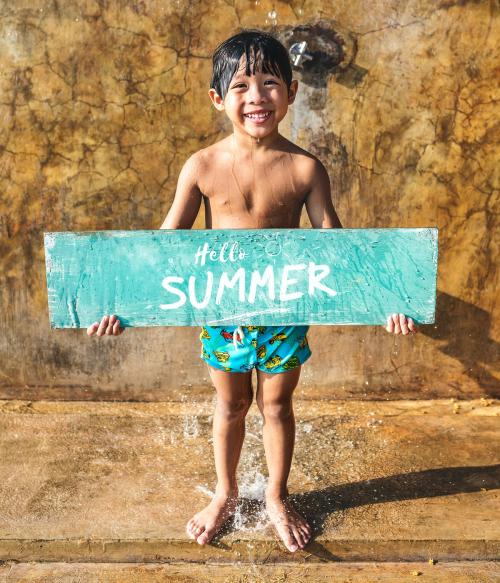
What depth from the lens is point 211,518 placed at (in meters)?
2.47

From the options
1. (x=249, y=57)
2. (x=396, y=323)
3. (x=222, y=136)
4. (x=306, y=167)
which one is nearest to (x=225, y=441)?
(x=396, y=323)

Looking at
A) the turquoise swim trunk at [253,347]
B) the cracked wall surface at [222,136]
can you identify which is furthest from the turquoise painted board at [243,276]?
the cracked wall surface at [222,136]

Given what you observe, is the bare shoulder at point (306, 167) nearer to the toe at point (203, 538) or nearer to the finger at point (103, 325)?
the finger at point (103, 325)

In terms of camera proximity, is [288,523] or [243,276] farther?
[288,523]

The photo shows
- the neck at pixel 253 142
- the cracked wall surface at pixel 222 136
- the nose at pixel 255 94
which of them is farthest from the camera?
the cracked wall surface at pixel 222 136

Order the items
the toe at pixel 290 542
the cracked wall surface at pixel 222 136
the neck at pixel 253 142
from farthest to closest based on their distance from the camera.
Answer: the cracked wall surface at pixel 222 136, the toe at pixel 290 542, the neck at pixel 253 142

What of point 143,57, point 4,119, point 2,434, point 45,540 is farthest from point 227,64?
point 2,434

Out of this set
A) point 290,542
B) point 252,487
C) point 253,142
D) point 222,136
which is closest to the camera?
point 253,142

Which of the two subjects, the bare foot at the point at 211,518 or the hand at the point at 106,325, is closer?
the hand at the point at 106,325

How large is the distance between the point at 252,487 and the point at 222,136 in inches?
64.9

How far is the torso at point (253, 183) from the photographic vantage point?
2205 mm

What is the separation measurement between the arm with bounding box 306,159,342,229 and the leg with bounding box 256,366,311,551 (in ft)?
1.71

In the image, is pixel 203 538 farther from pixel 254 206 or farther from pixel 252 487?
pixel 254 206

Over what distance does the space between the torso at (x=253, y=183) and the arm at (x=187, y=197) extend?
0.02 meters
